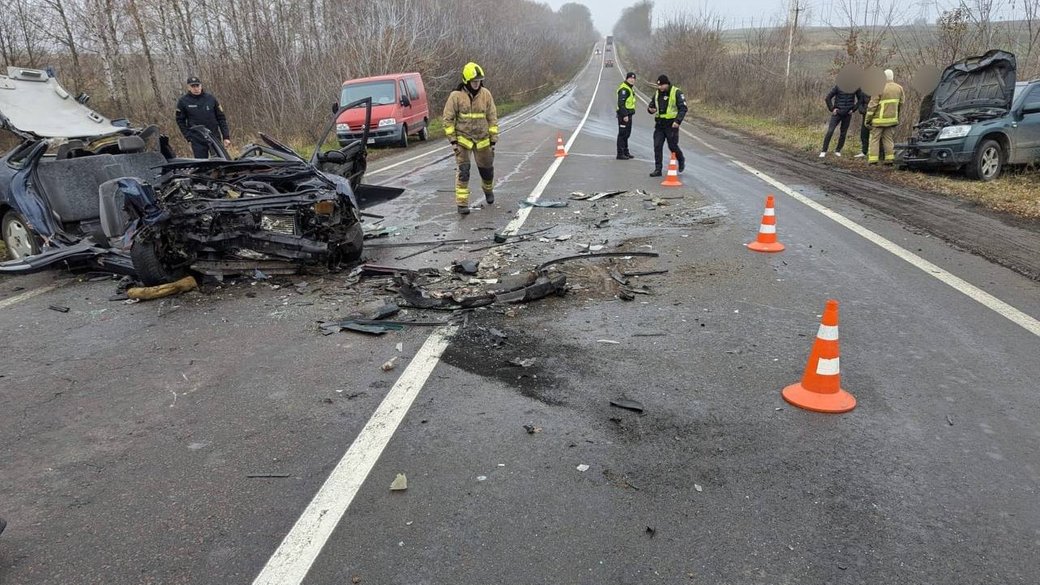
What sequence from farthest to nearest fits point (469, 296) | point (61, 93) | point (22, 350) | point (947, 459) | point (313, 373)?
point (61, 93) → point (469, 296) → point (22, 350) → point (313, 373) → point (947, 459)

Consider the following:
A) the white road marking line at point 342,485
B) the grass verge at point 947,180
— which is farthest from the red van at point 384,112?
the white road marking line at point 342,485

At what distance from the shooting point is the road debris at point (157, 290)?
18.6 feet

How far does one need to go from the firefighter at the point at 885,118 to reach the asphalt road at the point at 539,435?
25.7ft

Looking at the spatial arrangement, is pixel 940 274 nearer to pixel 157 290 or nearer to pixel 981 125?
pixel 981 125

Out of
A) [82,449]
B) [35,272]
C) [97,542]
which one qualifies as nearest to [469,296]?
[82,449]

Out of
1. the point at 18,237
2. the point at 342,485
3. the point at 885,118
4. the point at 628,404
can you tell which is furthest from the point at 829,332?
the point at 885,118

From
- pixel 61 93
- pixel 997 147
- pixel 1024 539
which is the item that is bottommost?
pixel 1024 539

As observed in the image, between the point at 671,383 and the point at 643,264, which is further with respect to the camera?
the point at 643,264

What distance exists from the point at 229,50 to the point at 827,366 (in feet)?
82.3

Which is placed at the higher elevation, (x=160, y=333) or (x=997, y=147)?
(x=997, y=147)

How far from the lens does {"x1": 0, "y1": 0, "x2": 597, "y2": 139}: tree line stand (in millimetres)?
20938

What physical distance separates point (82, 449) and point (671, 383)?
323 centimetres

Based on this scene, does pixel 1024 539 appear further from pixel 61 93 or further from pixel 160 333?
pixel 61 93

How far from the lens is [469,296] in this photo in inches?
212
